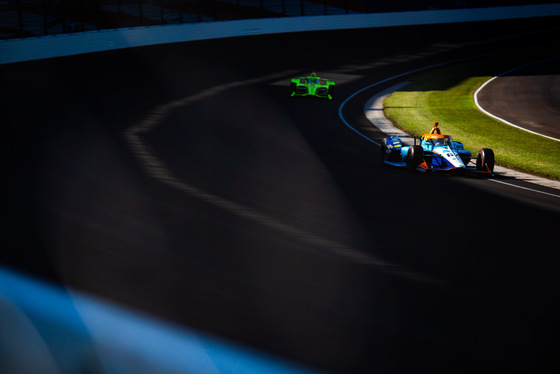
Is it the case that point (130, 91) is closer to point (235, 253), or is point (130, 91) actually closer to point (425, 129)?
point (425, 129)

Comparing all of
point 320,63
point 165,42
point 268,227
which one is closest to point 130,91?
point 165,42

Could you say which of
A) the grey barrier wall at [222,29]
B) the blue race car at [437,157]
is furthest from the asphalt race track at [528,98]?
the grey barrier wall at [222,29]

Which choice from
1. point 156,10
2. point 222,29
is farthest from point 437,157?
point 156,10

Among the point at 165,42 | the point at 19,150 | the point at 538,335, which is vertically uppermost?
the point at 165,42

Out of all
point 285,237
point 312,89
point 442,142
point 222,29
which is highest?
point 222,29

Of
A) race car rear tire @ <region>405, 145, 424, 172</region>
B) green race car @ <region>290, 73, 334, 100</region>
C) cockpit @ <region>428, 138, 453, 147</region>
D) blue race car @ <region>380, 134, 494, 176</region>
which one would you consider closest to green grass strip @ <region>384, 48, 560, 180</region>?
blue race car @ <region>380, 134, 494, 176</region>

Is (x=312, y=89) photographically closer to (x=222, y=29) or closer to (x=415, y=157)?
(x=222, y=29)

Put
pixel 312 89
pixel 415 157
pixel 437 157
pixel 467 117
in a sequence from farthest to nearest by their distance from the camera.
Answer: pixel 312 89, pixel 467 117, pixel 437 157, pixel 415 157

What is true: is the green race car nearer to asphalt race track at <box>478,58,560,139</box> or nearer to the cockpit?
asphalt race track at <box>478,58,560,139</box>

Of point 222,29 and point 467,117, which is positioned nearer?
point 467,117
